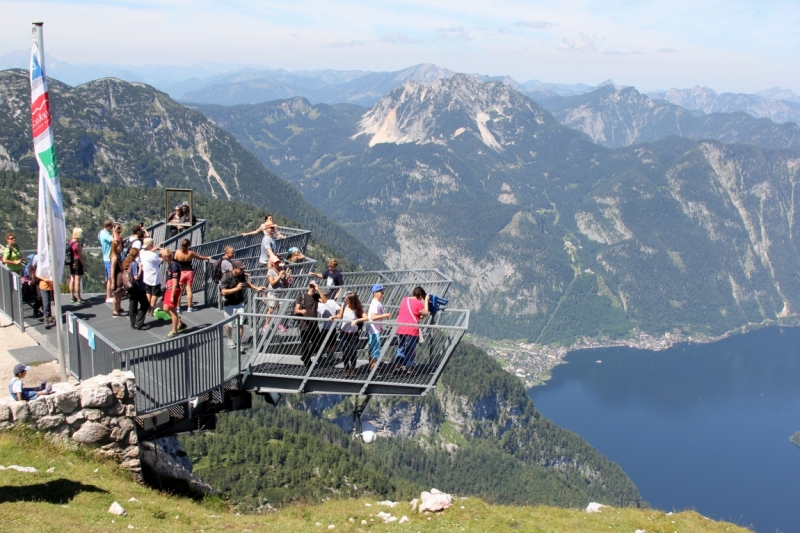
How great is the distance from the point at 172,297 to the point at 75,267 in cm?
490

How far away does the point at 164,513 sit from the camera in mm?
13570

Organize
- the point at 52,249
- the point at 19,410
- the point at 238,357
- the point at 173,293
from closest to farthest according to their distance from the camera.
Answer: the point at 19,410, the point at 52,249, the point at 238,357, the point at 173,293

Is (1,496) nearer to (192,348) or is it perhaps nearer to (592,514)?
(192,348)

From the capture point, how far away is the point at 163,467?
17.8 metres

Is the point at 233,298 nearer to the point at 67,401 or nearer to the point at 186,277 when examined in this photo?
the point at 186,277

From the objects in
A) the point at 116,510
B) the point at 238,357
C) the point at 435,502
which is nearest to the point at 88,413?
the point at 116,510

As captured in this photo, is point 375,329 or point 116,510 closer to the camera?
point 116,510

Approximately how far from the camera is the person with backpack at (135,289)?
17984mm

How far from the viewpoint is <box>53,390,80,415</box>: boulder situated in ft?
44.1

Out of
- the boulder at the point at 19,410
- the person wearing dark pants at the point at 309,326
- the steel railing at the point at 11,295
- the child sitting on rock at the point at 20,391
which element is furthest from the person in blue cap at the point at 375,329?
the steel railing at the point at 11,295

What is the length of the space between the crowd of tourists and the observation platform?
68mm

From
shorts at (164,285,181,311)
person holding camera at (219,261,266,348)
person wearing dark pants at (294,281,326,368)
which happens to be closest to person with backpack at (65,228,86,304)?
shorts at (164,285,181,311)

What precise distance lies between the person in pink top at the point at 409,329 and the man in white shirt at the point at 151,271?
6555 millimetres

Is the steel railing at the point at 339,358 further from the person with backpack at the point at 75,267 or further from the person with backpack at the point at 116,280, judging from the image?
the person with backpack at the point at 75,267
